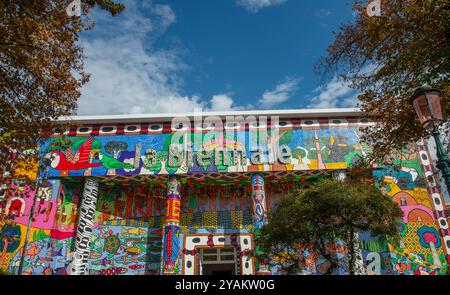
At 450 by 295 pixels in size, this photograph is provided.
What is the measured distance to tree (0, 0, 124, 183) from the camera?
25.4ft

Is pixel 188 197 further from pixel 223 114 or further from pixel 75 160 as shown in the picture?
pixel 75 160

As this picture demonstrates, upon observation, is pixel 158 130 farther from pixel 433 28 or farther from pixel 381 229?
pixel 433 28

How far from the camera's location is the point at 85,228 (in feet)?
64.0

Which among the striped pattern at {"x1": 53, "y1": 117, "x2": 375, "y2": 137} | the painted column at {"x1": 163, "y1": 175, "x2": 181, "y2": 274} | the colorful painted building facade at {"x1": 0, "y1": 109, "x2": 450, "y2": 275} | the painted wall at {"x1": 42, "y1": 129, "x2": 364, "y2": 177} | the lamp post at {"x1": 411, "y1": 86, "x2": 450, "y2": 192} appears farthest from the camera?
the striped pattern at {"x1": 53, "y1": 117, "x2": 375, "y2": 137}

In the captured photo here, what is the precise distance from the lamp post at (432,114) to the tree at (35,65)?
7.15m

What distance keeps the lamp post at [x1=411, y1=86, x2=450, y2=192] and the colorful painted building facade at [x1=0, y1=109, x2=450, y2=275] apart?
46.7ft

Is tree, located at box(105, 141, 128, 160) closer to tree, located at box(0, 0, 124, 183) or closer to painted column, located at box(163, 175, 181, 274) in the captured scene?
painted column, located at box(163, 175, 181, 274)

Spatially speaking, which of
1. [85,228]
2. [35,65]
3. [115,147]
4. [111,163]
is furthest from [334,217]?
[85,228]

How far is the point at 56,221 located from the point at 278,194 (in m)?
13.7

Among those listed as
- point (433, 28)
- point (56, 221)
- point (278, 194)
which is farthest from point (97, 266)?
point (433, 28)

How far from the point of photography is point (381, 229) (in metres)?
10.0

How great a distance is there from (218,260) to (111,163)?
885 cm

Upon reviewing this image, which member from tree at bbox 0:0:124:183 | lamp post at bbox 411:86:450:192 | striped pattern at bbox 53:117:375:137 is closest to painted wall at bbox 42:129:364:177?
striped pattern at bbox 53:117:375:137
